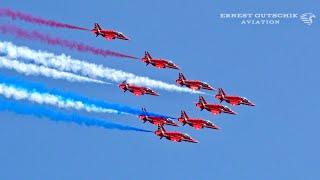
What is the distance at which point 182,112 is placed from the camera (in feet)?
301

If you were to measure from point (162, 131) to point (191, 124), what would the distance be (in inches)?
126

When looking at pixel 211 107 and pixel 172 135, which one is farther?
pixel 211 107

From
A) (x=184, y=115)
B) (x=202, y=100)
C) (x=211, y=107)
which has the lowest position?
(x=184, y=115)

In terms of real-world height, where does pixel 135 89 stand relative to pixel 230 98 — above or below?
→ below

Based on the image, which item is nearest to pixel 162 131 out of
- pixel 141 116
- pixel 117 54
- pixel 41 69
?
pixel 141 116

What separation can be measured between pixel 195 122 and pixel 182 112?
150 cm

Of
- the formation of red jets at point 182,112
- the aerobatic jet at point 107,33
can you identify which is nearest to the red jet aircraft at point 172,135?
the formation of red jets at point 182,112

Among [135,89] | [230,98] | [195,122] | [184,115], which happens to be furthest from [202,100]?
[135,89]

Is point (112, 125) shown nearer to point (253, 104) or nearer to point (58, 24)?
point (58, 24)

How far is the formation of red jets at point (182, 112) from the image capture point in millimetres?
88625

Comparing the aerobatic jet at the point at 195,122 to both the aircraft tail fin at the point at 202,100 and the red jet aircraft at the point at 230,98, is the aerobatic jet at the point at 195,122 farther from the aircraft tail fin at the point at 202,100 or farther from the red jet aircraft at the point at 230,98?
the red jet aircraft at the point at 230,98

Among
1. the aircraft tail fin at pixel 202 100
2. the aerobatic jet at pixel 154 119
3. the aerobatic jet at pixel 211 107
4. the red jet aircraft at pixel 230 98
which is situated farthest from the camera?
the red jet aircraft at pixel 230 98

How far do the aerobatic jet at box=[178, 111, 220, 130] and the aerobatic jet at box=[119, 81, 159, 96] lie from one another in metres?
3.69

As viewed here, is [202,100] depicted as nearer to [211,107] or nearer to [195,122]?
[211,107]
